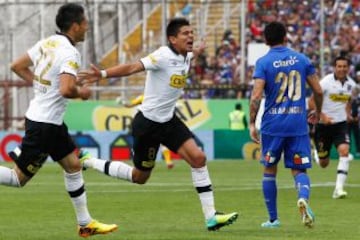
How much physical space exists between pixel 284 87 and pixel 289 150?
0.76 m

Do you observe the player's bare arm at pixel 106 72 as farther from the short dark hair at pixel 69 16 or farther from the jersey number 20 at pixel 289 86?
the jersey number 20 at pixel 289 86

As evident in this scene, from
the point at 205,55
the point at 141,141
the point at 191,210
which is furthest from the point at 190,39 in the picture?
the point at 205,55

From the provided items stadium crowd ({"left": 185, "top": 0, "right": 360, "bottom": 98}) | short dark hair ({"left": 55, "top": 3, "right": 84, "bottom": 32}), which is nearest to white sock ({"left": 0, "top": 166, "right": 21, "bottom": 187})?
short dark hair ({"left": 55, "top": 3, "right": 84, "bottom": 32})

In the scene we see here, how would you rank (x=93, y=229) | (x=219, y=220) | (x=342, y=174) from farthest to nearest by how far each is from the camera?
(x=342, y=174) < (x=219, y=220) < (x=93, y=229)

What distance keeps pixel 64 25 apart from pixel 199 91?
2671 cm

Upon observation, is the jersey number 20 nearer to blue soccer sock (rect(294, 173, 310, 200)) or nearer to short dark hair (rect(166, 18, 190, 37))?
blue soccer sock (rect(294, 173, 310, 200))

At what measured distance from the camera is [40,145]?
42.2 ft

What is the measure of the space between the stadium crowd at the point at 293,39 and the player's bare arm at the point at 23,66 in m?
25.8

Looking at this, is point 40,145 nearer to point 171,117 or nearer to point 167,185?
point 171,117

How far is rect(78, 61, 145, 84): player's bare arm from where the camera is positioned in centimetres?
1292

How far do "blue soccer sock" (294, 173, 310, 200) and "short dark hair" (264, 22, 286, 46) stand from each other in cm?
Answer: 160

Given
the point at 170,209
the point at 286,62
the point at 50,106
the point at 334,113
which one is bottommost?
the point at 170,209

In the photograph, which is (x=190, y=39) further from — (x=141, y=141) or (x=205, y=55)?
(x=205, y=55)

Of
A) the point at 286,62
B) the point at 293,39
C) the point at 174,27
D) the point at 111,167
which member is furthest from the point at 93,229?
the point at 293,39
